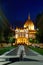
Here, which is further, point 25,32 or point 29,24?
point 29,24

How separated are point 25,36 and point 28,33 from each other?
18.3 ft

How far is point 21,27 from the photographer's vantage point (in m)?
183

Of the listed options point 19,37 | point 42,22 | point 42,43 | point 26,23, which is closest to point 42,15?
point 42,22

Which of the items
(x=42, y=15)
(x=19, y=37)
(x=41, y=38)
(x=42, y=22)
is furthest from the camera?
(x=19, y=37)

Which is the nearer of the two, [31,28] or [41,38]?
[41,38]

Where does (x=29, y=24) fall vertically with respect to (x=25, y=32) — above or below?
above

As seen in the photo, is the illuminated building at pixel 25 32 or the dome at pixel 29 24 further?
the dome at pixel 29 24

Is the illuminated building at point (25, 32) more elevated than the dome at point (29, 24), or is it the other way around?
the dome at point (29, 24)

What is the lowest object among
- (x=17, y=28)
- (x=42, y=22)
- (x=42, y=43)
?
(x=42, y=43)

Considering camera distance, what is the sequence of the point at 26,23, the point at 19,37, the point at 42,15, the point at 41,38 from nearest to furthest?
the point at 41,38
the point at 42,15
the point at 19,37
the point at 26,23

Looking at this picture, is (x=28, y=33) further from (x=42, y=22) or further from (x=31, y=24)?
(x=42, y=22)

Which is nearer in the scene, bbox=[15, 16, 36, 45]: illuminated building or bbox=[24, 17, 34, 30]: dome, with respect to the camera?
bbox=[15, 16, 36, 45]: illuminated building

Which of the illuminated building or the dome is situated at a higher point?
the dome

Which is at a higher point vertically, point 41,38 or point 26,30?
point 26,30
